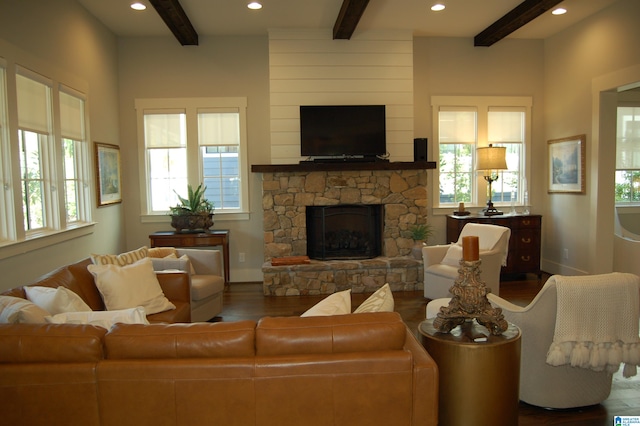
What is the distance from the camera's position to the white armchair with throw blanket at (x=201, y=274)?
4297mm

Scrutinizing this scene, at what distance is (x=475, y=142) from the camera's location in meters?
6.67

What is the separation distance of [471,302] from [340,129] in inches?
160

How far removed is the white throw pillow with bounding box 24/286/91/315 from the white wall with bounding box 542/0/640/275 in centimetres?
568

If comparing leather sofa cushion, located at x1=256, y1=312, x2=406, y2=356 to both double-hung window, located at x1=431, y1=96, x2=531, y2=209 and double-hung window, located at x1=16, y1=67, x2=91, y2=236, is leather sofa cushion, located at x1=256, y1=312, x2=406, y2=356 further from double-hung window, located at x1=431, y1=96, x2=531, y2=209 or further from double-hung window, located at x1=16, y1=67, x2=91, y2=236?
double-hung window, located at x1=431, y1=96, x2=531, y2=209

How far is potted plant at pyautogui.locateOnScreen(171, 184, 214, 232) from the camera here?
5957mm

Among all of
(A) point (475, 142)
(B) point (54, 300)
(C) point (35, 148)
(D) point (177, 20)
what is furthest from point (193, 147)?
(B) point (54, 300)

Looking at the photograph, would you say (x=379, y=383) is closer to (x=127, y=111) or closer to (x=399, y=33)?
(x=399, y=33)

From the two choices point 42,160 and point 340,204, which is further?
point 340,204

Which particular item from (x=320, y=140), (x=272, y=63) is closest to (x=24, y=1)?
(x=272, y=63)

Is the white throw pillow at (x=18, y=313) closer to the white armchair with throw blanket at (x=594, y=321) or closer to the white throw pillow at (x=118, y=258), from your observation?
the white throw pillow at (x=118, y=258)

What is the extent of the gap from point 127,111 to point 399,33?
12.3 feet

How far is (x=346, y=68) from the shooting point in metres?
6.10

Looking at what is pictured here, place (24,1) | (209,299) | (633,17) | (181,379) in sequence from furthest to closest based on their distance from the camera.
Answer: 1. (633,17)
2. (209,299)
3. (24,1)
4. (181,379)

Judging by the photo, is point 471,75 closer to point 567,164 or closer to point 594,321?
point 567,164
